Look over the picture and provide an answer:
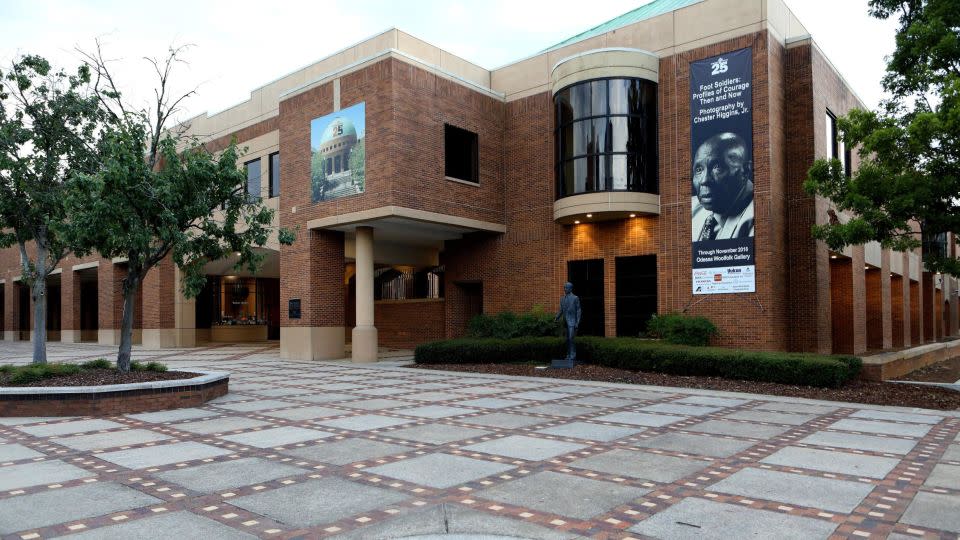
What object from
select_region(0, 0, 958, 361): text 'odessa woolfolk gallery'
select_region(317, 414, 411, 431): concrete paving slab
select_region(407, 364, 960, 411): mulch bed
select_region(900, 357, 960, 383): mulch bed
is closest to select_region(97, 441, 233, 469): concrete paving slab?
select_region(317, 414, 411, 431): concrete paving slab

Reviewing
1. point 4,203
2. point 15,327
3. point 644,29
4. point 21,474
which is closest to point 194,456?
point 21,474

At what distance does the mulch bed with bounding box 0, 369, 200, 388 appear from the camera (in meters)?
11.7

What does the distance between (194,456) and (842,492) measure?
6589 mm

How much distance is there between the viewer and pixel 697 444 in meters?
8.23

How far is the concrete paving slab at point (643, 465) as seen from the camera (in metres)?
6.70

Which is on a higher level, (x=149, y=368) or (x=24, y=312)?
(x=24, y=312)

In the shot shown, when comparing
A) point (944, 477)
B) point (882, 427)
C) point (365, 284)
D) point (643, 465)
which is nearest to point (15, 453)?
point (643, 465)

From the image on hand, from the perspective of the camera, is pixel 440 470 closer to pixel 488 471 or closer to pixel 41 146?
pixel 488 471

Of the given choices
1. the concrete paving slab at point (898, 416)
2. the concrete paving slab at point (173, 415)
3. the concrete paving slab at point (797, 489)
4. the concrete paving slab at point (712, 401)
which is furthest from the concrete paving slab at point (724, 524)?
the concrete paving slab at point (173, 415)

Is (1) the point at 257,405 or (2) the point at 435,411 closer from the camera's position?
(2) the point at 435,411

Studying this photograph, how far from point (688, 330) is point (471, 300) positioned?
9895 millimetres

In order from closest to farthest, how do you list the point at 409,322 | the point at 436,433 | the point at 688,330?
the point at 436,433, the point at 688,330, the point at 409,322

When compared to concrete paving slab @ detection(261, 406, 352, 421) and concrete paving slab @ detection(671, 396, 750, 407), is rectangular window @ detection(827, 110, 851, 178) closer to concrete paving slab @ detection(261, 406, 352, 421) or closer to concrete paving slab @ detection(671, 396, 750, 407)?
concrete paving slab @ detection(671, 396, 750, 407)

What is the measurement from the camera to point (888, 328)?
92.9ft
